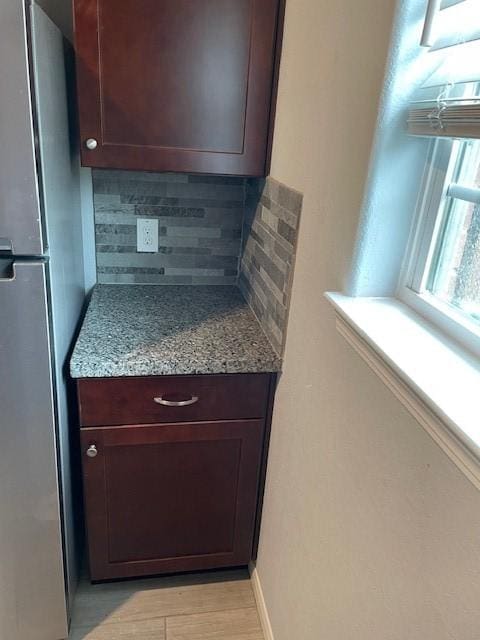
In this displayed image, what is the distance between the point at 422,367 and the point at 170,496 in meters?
1.07

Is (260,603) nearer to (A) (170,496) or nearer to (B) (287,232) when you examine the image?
(A) (170,496)

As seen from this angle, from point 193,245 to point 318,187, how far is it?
843 mm

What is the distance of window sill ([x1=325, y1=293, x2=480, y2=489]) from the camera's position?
57 cm

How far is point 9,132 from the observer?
3.29 feet

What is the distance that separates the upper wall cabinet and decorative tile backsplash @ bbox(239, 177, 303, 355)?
164 mm

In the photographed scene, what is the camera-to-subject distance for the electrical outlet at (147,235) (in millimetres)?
1786

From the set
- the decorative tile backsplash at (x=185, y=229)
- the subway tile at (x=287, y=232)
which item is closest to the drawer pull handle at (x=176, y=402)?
the decorative tile backsplash at (x=185, y=229)

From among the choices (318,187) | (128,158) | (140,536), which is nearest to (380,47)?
(318,187)

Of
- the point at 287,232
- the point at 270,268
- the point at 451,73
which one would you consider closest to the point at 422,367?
the point at 451,73

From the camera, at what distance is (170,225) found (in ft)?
5.94

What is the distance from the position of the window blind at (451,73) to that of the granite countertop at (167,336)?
78cm

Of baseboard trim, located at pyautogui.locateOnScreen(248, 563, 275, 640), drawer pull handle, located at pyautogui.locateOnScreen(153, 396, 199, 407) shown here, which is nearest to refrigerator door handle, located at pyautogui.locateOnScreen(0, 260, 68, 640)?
drawer pull handle, located at pyautogui.locateOnScreen(153, 396, 199, 407)

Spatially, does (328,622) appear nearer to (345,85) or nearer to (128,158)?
(345,85)

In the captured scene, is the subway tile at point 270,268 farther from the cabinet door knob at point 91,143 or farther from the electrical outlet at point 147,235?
the cabinet door knob at point 91,143
